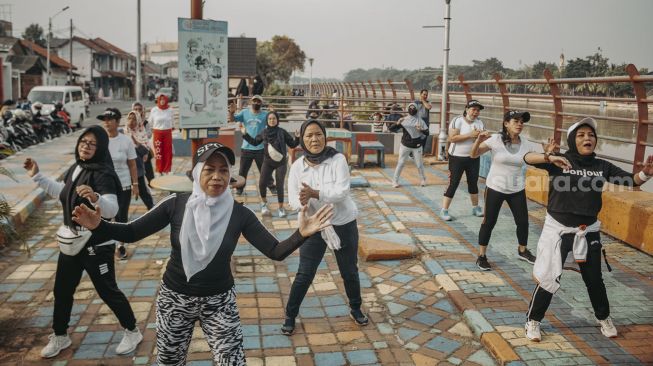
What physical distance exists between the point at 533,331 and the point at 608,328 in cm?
64

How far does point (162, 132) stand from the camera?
1077 centimetres

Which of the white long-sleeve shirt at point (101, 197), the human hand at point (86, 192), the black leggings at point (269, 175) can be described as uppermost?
the human hand at point (86, 192)

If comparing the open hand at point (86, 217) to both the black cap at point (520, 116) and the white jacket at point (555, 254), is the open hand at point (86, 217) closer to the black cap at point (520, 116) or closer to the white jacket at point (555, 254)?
the white jacket at point (555, 254)

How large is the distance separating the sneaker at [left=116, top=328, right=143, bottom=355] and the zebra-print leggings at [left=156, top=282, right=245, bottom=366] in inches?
51.1

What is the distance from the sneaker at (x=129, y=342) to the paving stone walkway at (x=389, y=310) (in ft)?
0.22

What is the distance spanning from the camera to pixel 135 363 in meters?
4.22

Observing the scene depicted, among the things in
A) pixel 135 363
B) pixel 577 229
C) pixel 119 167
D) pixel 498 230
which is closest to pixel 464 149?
pixel 498 230

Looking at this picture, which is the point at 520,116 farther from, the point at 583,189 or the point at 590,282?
the point at 590,282

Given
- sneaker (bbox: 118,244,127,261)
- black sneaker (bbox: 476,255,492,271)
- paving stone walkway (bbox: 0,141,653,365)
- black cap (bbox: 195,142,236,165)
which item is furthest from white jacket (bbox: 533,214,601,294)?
sneaker (bbox: 118,244,127,261)

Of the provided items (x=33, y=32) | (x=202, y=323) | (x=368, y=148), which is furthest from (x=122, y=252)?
(x=33, y=32)

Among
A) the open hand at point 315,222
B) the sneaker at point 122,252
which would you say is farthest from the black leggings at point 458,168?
the open hand at point 315,222

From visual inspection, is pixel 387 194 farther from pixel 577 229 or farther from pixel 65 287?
pixel 65 287

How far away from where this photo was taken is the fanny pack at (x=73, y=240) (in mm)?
4141

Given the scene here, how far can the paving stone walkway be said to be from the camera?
14.3 feet
